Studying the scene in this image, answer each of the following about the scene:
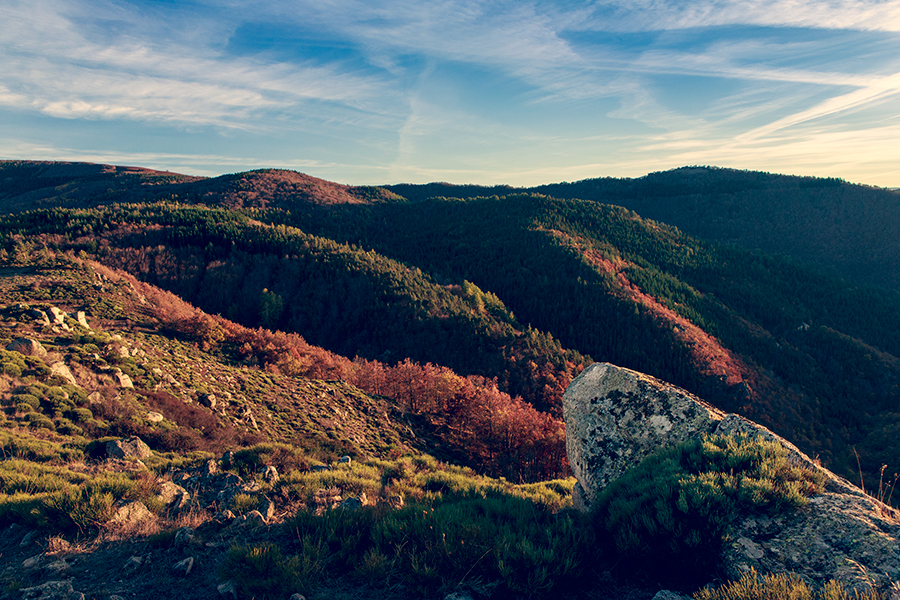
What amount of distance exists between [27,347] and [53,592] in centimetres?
1441

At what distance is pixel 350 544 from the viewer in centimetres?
520

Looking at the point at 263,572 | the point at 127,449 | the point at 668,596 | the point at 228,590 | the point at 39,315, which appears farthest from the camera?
the point at 39,315

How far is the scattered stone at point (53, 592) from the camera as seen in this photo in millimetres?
4086

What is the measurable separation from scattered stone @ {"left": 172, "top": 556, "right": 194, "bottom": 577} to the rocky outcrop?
657 centimetres

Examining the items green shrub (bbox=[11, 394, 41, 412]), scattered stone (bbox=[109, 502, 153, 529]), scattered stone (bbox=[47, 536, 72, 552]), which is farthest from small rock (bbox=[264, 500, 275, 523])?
green shrub (bbox=[11, 394, 41, 412])

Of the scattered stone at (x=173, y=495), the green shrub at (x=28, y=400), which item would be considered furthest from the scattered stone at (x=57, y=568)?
the green shrub at (x=28, y=400)

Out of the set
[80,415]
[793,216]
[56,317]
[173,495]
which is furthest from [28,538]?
[793,216]

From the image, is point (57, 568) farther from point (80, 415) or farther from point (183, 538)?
point (80, 415)

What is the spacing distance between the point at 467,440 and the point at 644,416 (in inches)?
703

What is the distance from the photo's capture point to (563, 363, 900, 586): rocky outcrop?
4062 millimetres

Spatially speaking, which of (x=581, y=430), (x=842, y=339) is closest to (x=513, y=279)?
(x=842, y=339)

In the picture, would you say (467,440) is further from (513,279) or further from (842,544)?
(513,279)

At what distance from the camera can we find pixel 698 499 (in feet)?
16.2

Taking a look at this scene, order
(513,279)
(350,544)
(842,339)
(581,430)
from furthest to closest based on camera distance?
(513,279) → (842,339) → (581,430) → (350,544)
